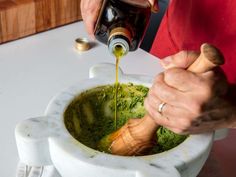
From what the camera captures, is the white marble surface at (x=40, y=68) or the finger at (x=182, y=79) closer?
the finger at (x=182, y=79)

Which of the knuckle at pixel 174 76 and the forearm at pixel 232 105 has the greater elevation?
the knuckle at pixel 174 76

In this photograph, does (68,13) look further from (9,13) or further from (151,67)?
(151,67)

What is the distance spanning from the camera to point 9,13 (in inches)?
43.3

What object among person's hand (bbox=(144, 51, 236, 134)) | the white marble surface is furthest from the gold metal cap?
person's hand (bbox=(144, 51, 236, 134))

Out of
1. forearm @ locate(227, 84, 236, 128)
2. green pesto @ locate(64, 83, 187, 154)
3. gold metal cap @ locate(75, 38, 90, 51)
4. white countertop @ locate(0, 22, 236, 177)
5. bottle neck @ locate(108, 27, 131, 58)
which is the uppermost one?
bottle neck @ locate(108, 27, 131, 58)

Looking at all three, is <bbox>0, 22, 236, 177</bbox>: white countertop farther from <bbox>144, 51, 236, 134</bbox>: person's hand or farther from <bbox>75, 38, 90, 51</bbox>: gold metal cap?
<bbox>144, 51, 236, 134</bbox>: person's hand

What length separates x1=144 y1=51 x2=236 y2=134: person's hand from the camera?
66 cm

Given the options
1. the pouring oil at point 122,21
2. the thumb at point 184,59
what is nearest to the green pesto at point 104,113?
the pouring oil at point 122,21

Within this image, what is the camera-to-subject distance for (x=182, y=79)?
0.66m

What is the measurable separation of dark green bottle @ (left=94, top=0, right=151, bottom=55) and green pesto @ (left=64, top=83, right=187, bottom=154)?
8 centimetres

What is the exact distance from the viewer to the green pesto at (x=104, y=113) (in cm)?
78


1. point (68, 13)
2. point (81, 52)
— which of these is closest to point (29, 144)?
point (81, 52)

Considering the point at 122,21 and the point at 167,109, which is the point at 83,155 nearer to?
the point at 167,109

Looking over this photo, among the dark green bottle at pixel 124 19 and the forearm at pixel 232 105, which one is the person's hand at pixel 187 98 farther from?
the dark green bottle at pixel 124 19
